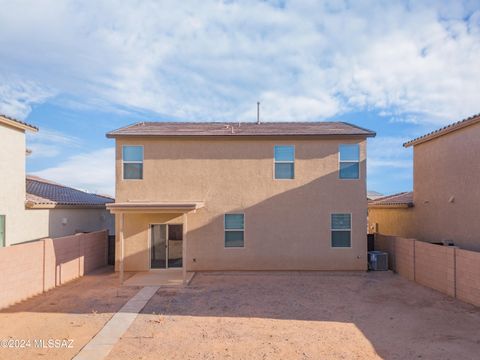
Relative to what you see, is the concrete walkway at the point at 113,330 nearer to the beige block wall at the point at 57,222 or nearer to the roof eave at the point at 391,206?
the beige block wall at the point at 57,222

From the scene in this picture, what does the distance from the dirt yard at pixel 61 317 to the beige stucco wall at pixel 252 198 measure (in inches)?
Result: 138

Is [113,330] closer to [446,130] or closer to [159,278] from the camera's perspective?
[159,278]

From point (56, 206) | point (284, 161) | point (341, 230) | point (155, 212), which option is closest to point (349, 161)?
point (284, 161)

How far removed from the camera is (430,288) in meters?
11.9

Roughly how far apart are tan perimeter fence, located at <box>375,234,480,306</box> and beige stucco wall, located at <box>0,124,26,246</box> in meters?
15.3

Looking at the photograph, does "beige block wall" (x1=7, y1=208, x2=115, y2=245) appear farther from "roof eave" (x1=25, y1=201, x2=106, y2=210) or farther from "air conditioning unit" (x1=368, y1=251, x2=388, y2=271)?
"air conditioning unit" (x1=368, y1=251, x2=388, y2=271)

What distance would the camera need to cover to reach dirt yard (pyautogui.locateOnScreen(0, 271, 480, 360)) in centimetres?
685

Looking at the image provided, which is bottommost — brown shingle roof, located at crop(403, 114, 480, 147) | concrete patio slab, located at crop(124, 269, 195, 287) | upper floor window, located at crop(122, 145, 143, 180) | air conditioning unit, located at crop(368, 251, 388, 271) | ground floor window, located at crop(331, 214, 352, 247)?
concrete patio slab, located at crop(124, 269, 195, 287)

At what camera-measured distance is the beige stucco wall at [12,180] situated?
12938 mm

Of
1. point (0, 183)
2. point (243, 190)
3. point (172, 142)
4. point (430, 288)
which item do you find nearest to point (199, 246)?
point (243, 190)

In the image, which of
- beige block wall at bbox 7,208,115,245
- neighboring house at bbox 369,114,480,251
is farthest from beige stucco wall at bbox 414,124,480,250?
beige block wall at bbox 7,208,115,245

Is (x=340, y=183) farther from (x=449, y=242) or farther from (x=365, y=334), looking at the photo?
(x=365, y=334)

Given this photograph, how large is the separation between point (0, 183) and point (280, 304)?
11.0 m

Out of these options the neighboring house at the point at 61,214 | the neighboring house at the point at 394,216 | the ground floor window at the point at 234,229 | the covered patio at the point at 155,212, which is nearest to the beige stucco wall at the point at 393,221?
the neighboring house at the point at 394,216
